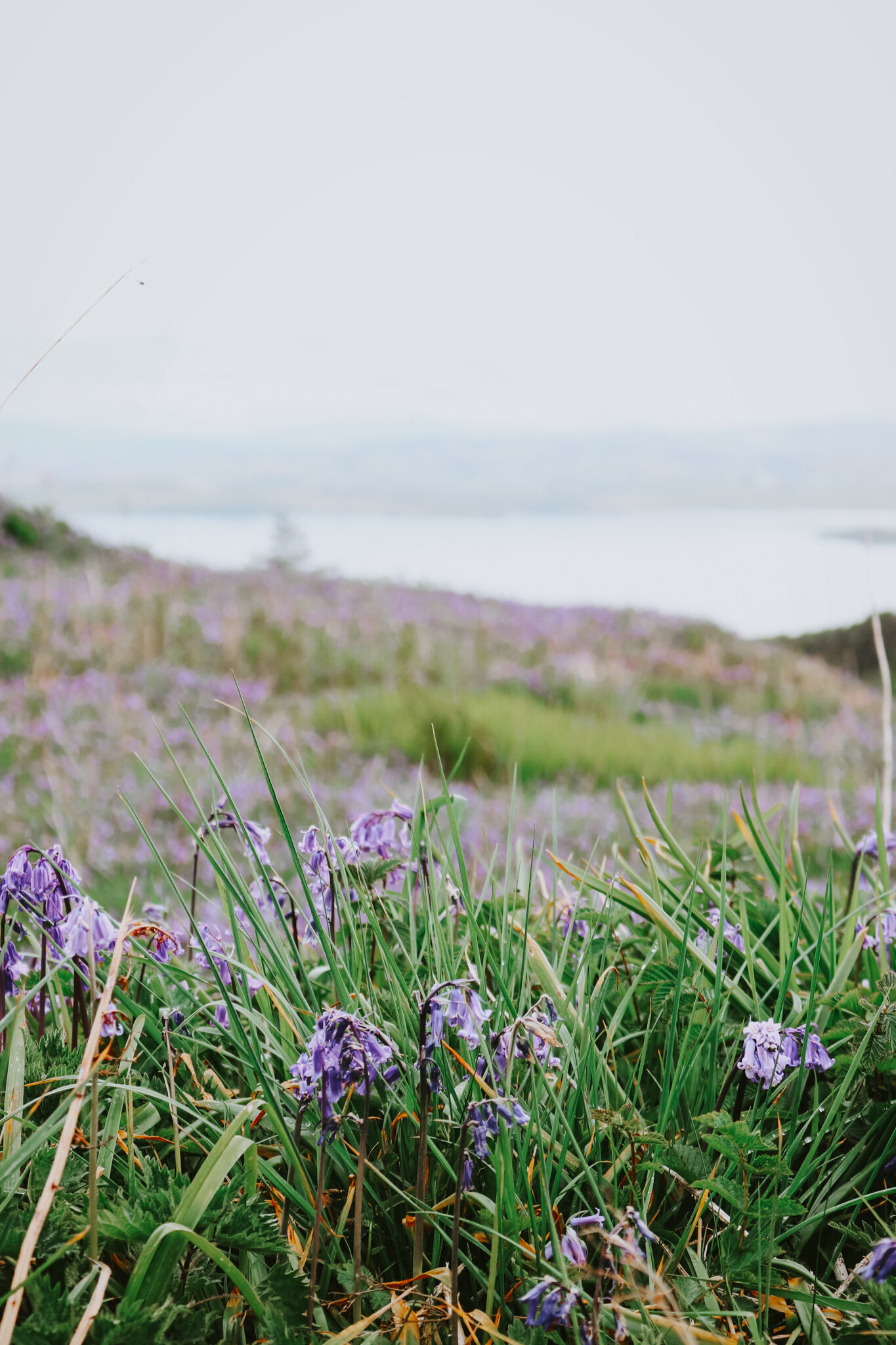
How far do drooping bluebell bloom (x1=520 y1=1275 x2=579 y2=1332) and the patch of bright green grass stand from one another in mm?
5497

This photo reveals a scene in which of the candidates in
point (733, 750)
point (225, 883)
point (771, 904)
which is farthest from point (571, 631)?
point (225, 883)

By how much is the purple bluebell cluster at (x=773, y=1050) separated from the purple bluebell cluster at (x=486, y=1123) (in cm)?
40

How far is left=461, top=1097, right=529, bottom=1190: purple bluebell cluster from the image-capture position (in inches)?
49.7

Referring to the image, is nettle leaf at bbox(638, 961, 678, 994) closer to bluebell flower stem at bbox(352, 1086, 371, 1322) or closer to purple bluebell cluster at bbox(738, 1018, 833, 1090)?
purple bluebell cluster at bbox(738, 1018, 833, 1090)

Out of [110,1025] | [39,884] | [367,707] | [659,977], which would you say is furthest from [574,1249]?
[367,707]

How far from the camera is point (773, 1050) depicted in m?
1.51

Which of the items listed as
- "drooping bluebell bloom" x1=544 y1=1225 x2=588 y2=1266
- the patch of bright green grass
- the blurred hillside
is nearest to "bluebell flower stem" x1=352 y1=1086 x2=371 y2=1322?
"drooping bluebell bloom" x1=544 y1=1225 x2=588 y2=1266

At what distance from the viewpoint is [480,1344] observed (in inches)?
52.6

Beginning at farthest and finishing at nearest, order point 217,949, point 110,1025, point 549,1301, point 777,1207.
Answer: point 217,949
point 110,1025
point 777,1207
point 549,1301

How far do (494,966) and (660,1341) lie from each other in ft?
2.19

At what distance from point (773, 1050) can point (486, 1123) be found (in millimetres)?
503

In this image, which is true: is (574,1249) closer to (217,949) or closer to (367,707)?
(217,949)

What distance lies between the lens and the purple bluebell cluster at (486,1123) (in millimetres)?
1262

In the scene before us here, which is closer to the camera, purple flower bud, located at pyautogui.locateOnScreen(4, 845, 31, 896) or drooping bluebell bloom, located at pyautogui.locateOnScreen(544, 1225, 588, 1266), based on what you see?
drooping bluebell bloom, located at pyautogui.locateOnScreen(544, 1225, 588, 1266)
